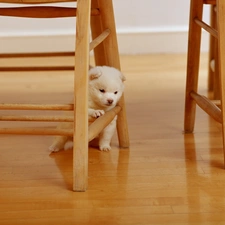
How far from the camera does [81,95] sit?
1514mm

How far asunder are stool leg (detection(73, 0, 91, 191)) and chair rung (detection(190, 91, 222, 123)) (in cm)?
41

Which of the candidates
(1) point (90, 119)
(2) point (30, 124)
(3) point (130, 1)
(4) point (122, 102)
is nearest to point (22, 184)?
(1) point (90, 119)

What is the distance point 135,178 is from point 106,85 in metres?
0.32

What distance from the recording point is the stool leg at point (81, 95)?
4.91 ft

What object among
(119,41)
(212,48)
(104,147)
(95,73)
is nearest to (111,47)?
(95,73)

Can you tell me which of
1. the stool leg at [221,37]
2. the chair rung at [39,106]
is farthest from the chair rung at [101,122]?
the stool leg at [221,37]

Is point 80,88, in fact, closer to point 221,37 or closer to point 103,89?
point 103,89

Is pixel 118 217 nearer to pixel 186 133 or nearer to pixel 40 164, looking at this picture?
pixel 40 164

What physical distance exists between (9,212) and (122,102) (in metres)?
0.62

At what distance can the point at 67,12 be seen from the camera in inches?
65.7

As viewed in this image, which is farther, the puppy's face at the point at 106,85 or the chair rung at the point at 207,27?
the puppy's face at the point at 106,85

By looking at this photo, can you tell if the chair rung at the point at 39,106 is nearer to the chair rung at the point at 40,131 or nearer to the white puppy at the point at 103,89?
the chair rung at the point at 40,131

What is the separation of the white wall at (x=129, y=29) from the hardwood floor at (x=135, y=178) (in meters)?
1.15

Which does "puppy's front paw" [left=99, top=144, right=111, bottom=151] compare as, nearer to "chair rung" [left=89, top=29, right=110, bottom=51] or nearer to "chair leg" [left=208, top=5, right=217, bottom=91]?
"chair rung" [left=89, top=29, right=110, bottom=51]
